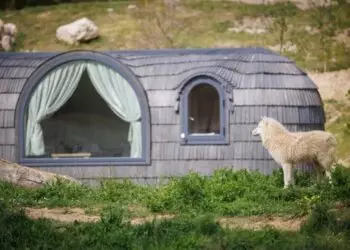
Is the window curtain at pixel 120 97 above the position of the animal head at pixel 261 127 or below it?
above

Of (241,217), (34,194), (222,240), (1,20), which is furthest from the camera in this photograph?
(1,20)

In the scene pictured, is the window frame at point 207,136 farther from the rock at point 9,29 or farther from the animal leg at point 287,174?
the rock at point 9,29

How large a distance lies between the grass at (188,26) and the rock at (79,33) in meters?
0.19

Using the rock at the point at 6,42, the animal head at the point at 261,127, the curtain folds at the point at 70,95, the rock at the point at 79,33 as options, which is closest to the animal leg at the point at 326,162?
the animal head at the point at 261,127

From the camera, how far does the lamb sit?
13.1 meters

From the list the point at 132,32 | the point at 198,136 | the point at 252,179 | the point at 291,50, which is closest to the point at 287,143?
the point at 252,179

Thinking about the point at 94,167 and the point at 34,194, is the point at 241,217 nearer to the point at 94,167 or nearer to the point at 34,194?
the point at 34,194

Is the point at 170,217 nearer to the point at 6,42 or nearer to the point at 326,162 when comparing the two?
the point at 326,162

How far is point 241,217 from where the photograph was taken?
11305 mm

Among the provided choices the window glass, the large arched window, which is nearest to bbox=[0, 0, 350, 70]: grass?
the window glass

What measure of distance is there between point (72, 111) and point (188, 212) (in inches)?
190

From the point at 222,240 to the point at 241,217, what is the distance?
2.04 meters

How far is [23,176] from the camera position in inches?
525

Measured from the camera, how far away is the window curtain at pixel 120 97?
14.7 meters
